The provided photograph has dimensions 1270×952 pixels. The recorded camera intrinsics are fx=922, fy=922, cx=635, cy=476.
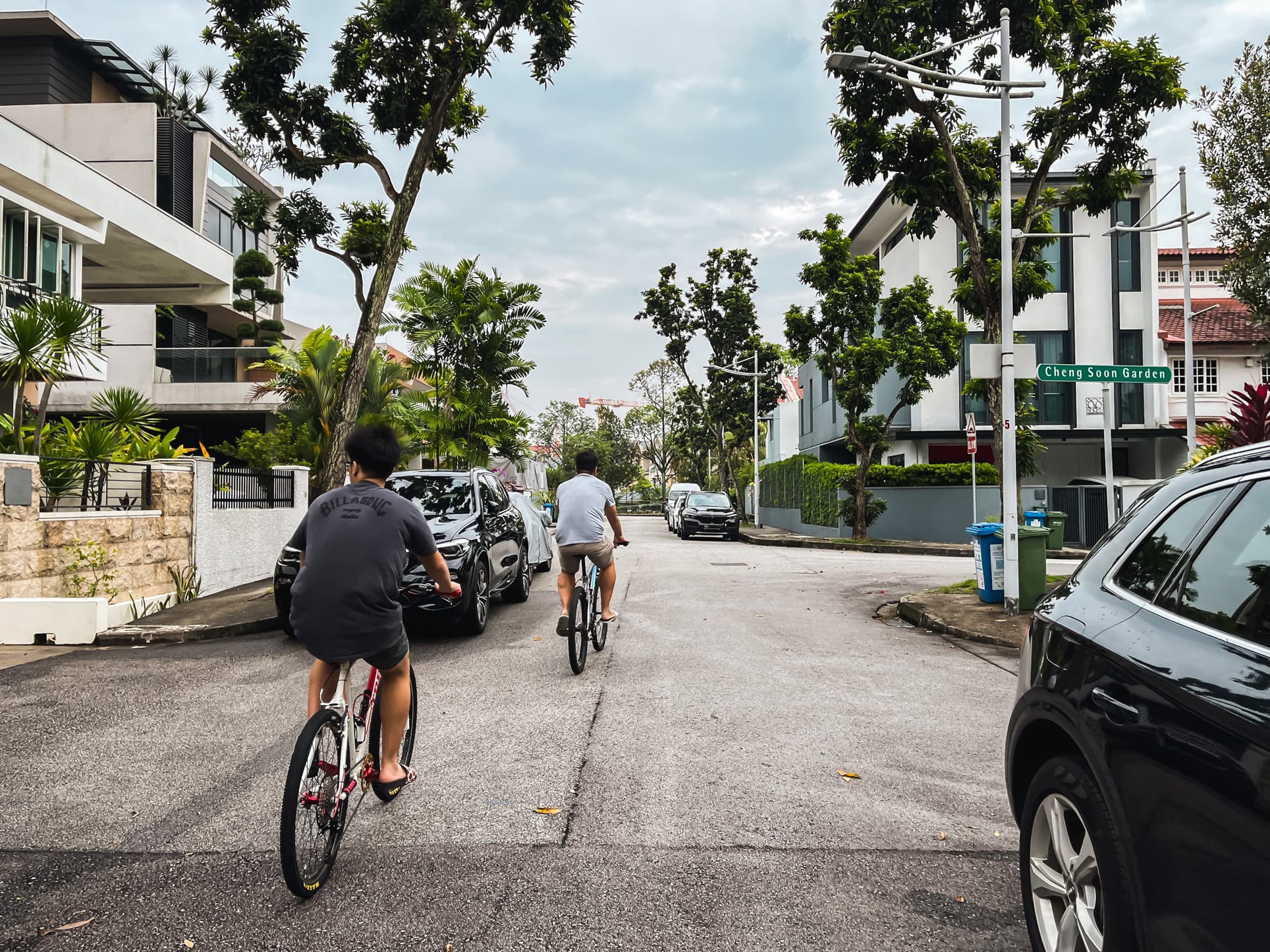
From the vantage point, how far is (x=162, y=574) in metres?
12.2

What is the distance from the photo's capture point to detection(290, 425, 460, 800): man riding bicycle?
146 inches

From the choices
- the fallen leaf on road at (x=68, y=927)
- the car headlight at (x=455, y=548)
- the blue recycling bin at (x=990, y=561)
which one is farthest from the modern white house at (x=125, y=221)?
the blue recycling bin at (x=990, y=561)

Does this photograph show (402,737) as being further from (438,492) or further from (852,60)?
(852,60)

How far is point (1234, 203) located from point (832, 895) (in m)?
23.1

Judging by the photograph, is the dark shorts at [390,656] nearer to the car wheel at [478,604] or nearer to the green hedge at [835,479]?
the car wheel at [478,604]

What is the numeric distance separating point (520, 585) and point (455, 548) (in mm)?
3303

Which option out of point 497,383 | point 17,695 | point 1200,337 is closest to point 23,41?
point 497,383

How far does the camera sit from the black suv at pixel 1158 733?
1.91 m

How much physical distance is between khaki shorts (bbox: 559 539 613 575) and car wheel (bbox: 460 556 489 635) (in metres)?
1.59

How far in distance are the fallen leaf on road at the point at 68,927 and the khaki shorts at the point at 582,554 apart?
16.7ft

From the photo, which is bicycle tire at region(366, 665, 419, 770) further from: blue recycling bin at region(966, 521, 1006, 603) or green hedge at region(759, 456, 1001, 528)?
green hedge at region(759, 456, 1001, 528)

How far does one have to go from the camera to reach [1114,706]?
7.82 feet

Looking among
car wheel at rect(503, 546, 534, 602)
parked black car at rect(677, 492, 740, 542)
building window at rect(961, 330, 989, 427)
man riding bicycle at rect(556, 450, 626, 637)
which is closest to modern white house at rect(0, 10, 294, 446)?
car wheel at rect(503, 546, 534, 602)

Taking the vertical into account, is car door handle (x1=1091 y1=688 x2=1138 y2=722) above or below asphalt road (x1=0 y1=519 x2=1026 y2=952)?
above
